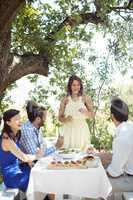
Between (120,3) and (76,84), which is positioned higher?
(120,3)

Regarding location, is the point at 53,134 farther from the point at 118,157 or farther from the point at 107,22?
the point at 118,157

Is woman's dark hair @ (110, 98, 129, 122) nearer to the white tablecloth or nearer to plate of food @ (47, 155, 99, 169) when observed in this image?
plate of food @ (47, 155, 99, 169)

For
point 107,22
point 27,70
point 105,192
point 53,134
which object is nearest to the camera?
point 105,192

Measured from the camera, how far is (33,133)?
17.5 ft

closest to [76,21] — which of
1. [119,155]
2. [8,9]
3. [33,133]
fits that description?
[8,9]

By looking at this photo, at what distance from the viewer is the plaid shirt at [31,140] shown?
5.27 meters

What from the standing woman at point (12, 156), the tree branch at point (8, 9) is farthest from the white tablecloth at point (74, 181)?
the tree branch at point (8, 9)

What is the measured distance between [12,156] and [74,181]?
0.87 m

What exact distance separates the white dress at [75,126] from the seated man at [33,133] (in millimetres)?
957

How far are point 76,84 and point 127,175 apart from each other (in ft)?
6.50

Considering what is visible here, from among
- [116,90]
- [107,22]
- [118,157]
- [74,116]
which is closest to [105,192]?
[118,157]

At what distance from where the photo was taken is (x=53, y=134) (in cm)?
1021

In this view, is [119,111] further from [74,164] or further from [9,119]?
[9,119]

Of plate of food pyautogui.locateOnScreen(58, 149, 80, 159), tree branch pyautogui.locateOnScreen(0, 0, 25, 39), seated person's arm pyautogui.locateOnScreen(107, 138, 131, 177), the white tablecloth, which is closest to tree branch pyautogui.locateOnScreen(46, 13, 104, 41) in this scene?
tree branch pyautogui.locateOnScreen(0, 0, 25, 39)
